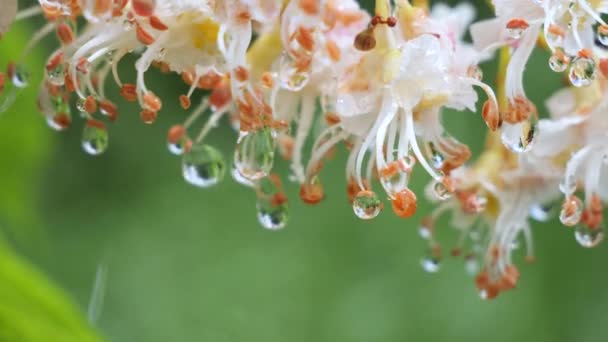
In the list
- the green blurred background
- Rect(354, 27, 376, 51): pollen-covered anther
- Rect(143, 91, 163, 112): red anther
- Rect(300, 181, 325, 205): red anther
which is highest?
Rect(143, 91, 163, 112): red anther

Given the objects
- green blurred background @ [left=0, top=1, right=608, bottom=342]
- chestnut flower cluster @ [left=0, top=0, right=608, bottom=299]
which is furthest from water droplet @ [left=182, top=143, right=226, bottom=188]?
green blurred background @ [left=0, top=1, right=608, bottom=342]

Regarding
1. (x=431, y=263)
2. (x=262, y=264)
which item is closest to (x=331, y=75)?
(x=431, y=263)

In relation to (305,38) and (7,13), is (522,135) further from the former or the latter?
(7,13)

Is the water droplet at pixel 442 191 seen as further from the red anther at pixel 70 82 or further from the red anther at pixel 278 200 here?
the red anther at pixel 70 82

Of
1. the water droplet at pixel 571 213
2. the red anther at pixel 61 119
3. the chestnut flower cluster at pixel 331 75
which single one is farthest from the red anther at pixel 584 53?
the red anther at pixel 61 119

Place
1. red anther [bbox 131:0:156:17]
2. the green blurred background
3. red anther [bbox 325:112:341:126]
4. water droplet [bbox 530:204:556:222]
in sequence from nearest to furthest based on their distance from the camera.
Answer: red anther [bbox 131:0:156:17] → red anther [bbox 325:112:341:126] → water droplet [bbox 530:204:556:222] → the green blurred background

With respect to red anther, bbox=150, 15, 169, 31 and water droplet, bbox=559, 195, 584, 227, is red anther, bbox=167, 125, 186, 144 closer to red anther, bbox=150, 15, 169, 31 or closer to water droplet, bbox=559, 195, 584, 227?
red anther, bbox=150, 15, 169, 31
